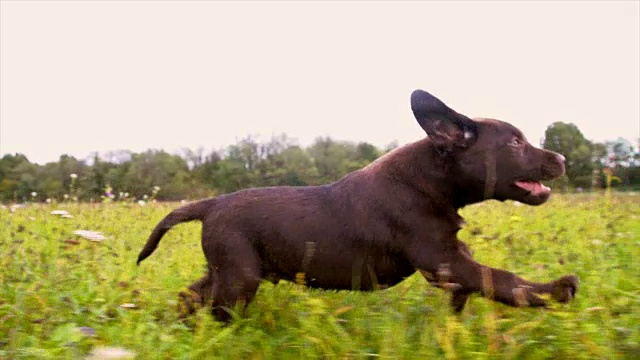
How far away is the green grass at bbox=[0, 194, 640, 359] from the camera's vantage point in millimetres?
2416

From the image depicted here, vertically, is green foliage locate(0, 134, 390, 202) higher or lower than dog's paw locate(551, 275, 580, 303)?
higher

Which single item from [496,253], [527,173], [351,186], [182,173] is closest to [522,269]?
[496,253]

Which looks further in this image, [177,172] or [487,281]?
[177,172]

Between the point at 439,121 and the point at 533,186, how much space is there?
77cm

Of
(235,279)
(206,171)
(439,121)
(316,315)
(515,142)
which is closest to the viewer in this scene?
(316,315)

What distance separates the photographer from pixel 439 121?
3.46 metres

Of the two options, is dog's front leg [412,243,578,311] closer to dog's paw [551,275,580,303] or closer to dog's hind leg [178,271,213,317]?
dog's paw [551,275,580,303]

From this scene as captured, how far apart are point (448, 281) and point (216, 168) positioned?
11.1m

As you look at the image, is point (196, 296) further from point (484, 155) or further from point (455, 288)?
point (484, 155)

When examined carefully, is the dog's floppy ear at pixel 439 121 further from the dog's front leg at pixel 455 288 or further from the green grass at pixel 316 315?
the green grass at pixel 316 315

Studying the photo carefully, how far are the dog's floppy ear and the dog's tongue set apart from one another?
17.4 inches

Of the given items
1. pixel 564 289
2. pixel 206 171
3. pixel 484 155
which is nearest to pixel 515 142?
pixel 484 155

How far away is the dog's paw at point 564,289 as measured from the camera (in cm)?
296

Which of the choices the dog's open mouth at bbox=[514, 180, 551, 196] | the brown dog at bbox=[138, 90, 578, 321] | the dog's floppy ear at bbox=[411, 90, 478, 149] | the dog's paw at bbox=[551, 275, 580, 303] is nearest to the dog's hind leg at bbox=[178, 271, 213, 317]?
the brown dog at bbox=[138, 90, 578, 321]
